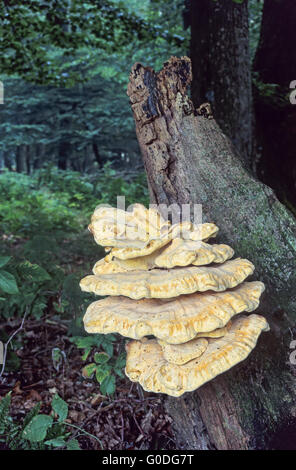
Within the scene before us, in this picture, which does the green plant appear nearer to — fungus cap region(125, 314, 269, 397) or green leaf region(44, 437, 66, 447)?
green leaf region(44, 437, 66, 447)

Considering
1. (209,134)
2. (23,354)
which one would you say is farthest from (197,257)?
(23,354)

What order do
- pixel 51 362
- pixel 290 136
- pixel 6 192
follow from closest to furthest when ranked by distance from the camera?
pixel 51 362 → pixel 290 136 → pixel 6 192

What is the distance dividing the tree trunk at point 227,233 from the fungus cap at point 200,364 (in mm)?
408

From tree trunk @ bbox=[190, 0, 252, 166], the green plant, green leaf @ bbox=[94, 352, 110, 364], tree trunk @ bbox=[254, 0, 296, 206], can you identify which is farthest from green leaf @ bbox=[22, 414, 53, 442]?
tree trunk @ bbox=[254, 0, 296, 206]

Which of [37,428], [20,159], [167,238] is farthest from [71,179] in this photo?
[20,159]

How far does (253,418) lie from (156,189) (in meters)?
1.74

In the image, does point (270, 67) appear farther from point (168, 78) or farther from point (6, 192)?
point (6, 192)

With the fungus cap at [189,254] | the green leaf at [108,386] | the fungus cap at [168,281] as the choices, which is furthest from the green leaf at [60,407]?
the fungus cap at [189,254]

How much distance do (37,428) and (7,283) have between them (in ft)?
3.51

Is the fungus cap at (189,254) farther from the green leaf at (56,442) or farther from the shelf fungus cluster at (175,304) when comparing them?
the green leaf at (56,442)

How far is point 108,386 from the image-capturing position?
2.73m

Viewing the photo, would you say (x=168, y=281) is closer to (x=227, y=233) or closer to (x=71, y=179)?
(x=227, y=233)

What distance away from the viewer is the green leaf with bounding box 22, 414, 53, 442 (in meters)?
2.32

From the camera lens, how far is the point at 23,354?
3.89 metres
